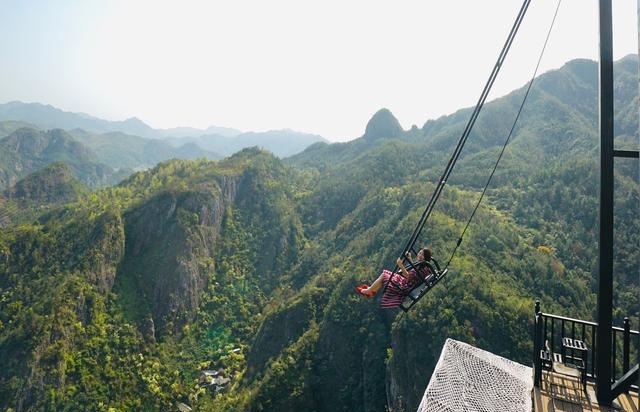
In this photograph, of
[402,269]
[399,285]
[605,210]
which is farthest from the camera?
[399,285]

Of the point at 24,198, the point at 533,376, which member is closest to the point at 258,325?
the point at 533,376

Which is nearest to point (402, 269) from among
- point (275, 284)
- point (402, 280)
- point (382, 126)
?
point (402, 280)

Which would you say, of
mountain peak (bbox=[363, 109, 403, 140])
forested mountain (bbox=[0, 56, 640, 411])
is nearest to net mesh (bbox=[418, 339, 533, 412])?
forested mountain (bbox=[0, 56, 640, 411])

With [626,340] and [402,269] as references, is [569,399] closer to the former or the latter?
[626,340]

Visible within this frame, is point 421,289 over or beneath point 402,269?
beneath

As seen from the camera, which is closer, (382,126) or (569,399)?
(569,399)

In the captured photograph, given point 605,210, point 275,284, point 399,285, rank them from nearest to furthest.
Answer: point 605,210 → point 399,285 → point 275,284

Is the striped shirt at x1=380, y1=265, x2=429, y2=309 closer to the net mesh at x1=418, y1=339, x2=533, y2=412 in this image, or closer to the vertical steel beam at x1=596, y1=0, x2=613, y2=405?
the net mesh at x1=418, y1=339, x2=533, y2=412
